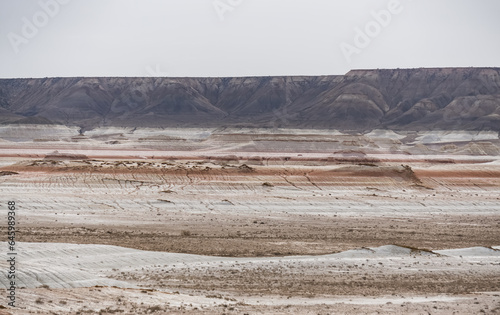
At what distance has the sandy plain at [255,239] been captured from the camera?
51.0 ft

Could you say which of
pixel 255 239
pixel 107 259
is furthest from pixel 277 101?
pixel 107 259

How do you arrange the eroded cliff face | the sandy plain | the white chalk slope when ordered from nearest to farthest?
the sandy plain → the white chalk slope → the eroded cliff face

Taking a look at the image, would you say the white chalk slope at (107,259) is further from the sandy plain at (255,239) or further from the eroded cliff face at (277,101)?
the eroded cliff face at (277,101)

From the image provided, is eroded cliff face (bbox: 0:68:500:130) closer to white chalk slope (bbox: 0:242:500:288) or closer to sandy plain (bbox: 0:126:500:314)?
sandy plain (bbox: 0:126:500:314)

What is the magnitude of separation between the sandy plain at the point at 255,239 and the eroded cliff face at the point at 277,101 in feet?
284

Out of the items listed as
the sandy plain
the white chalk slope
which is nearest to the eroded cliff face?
the sandy plain

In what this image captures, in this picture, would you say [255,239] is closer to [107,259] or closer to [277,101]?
[107,259]

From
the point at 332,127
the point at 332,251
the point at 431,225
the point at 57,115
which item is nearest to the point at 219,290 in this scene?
the point at 332,251

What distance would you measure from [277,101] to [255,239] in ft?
465

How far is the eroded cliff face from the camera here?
144125mm

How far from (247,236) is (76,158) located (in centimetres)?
4797

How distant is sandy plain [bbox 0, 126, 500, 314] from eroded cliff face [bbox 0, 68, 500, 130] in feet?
284

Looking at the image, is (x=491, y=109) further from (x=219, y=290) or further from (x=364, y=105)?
(x=219, y=290)

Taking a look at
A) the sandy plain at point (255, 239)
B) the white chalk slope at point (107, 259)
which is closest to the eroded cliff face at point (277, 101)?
the sandy plain at point (255, 239)
